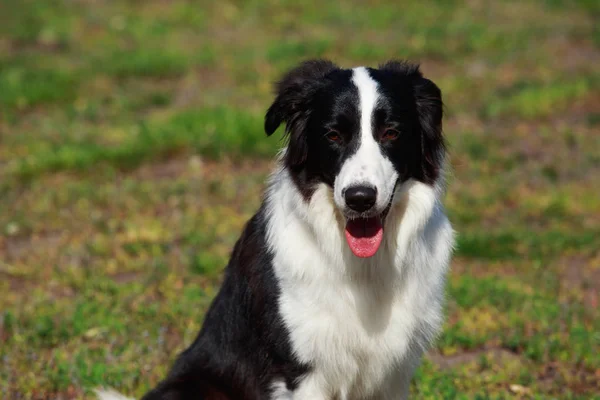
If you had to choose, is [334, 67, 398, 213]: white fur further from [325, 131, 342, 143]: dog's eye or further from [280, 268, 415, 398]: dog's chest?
[280, 268, 415, 398]: dog's chest

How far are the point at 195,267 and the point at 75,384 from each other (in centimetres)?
208

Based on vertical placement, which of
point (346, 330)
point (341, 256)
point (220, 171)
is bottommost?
point (220, 171)

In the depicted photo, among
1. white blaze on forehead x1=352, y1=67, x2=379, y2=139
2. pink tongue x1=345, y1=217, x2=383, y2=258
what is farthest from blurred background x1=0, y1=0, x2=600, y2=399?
white blaze on forehead x1=352, y1=67, x2=379, y2=139

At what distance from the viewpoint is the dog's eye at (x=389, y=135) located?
3.80 metres

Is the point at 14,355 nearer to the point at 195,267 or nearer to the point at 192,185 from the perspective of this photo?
the point at 195,267

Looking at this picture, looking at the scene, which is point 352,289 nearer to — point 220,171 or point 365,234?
point 365,234

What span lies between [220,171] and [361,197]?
19.2ft

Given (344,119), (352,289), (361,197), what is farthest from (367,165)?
(352,289)

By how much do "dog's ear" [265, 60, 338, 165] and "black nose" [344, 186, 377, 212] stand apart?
415mm

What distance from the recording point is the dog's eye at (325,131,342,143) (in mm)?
3816

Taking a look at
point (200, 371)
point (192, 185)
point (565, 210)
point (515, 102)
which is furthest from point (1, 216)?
point (515, 102)

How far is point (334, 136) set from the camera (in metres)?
3.83

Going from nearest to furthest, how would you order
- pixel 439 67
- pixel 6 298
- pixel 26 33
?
1. pixel 6 298
2. pixel 439 67
3. pixel 26 33

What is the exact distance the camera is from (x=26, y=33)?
43.8ft
